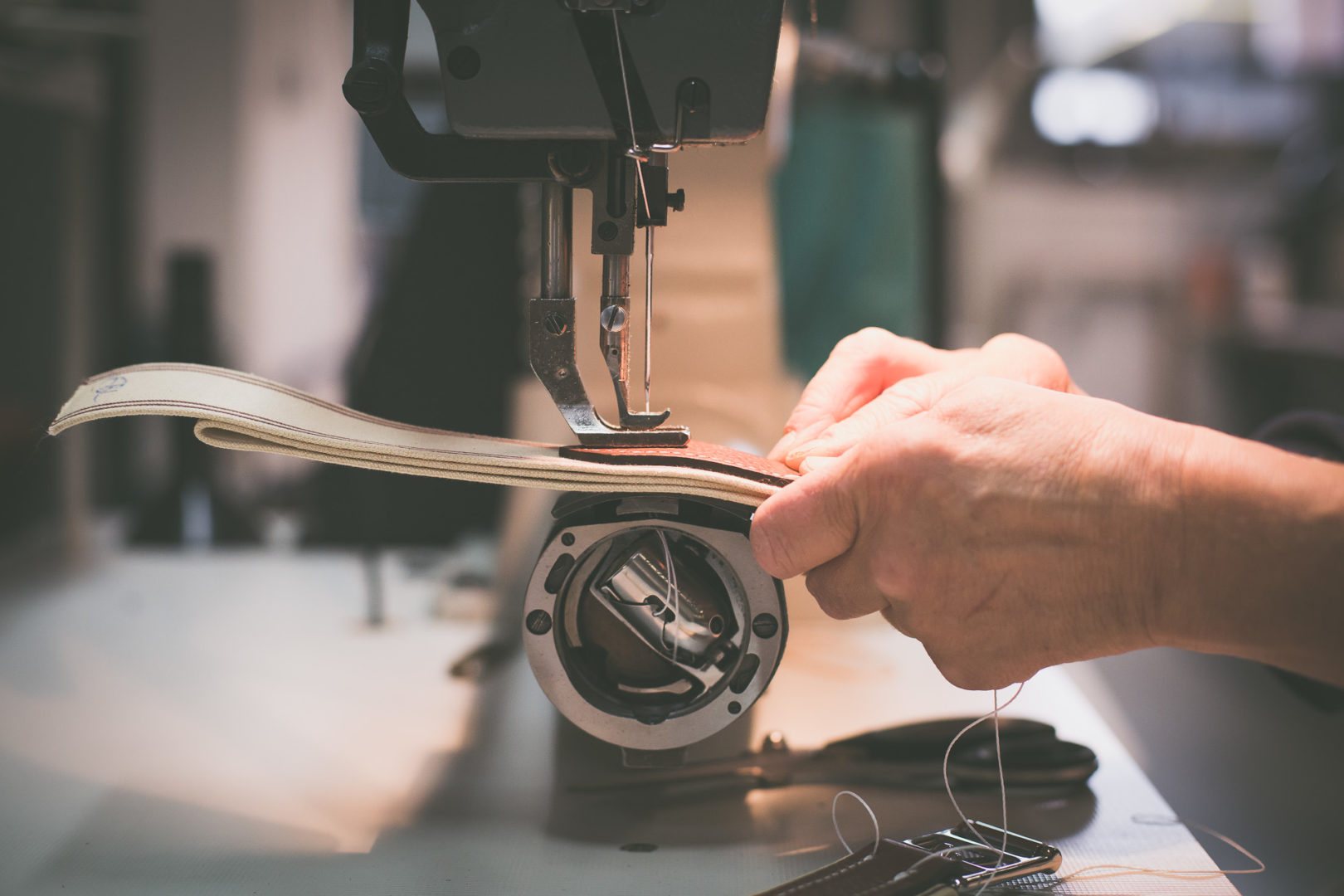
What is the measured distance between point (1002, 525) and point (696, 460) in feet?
0.64

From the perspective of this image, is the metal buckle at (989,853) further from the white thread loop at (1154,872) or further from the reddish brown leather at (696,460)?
the reddish brown leather at (696,460)

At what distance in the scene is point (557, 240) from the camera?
0.68 m

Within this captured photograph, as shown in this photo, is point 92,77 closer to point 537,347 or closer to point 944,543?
point 537,347

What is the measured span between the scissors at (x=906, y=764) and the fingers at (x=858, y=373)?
0.25 m

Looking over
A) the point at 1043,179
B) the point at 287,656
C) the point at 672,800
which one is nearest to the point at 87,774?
the point at 287,656

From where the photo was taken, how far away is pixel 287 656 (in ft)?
3.26

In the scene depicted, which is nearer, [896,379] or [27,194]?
[896,379]

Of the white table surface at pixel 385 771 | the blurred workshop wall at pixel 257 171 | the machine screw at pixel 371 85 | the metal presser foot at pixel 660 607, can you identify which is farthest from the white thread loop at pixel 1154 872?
the blurred workshop wall at pixel 257 171

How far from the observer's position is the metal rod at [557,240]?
67 cm

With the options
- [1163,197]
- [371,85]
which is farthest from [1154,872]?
[1163,197]

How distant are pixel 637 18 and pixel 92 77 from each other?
1.76 m

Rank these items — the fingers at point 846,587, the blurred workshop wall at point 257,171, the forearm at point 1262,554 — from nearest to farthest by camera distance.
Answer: the forearm at point 1262,554 < the fingers at point 846,587 < the blurred workshop wall at point 257,171

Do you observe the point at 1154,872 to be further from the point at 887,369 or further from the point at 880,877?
the point at 887,369

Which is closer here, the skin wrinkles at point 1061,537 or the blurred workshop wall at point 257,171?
the skin wrinkles at point 1061,537
